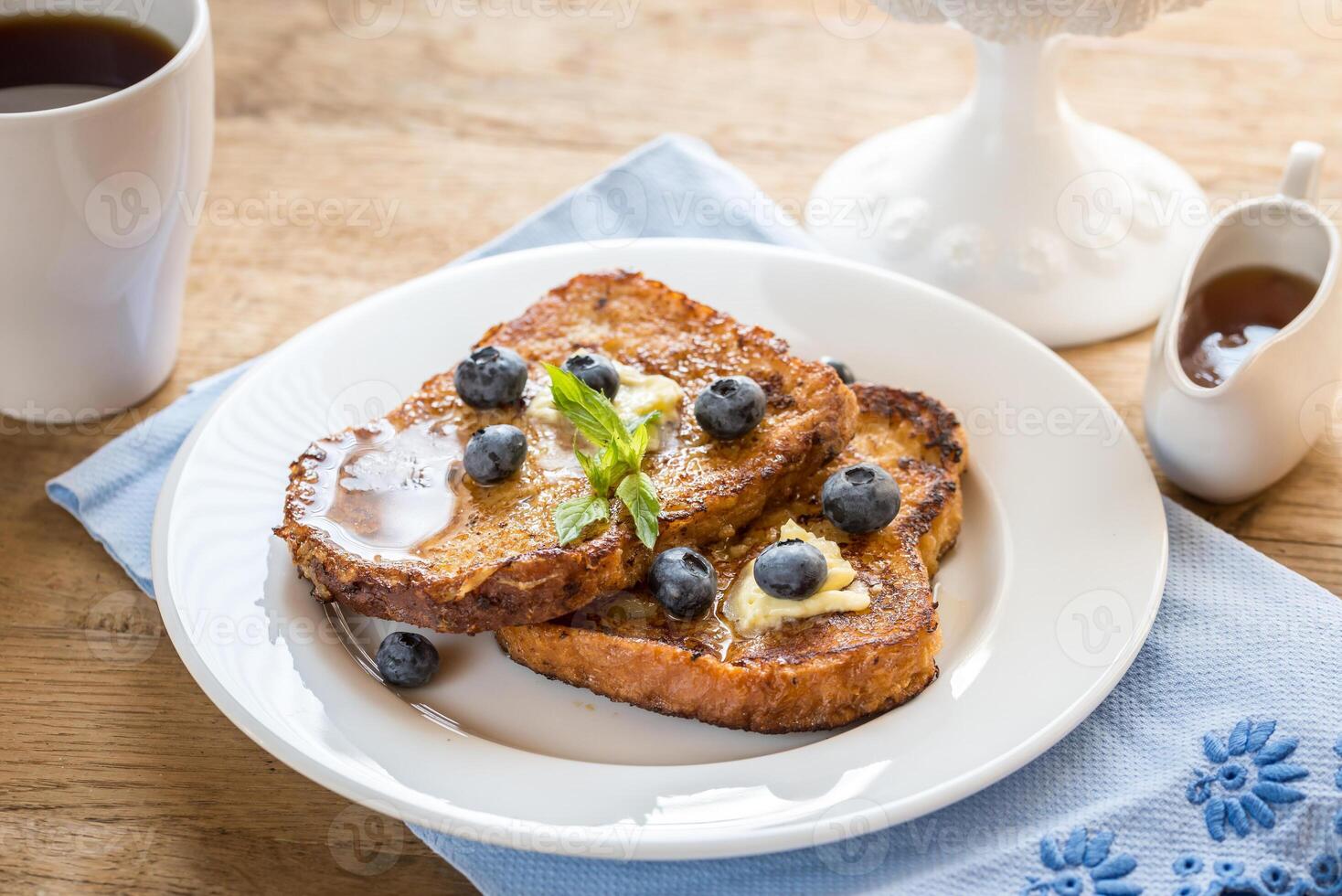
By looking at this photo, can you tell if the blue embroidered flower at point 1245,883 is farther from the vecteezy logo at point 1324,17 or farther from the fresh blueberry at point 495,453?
the vecteezy logo at point 1324,17

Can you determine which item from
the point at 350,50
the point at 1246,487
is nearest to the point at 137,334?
the point at 350,50

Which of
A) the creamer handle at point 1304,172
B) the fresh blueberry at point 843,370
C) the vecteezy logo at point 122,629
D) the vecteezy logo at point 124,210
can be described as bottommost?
the vecteezy logo at point 122,629

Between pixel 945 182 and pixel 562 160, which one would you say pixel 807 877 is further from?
pixel 562 160

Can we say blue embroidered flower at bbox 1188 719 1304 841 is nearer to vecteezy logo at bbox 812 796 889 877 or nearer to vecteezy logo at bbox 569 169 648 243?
vecteezy logo at bbox 812 796 889 877

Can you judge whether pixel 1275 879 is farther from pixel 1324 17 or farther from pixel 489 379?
pixel 1324 17

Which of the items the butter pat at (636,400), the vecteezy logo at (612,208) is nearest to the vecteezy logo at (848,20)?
the vecteezy logo at (612,208)

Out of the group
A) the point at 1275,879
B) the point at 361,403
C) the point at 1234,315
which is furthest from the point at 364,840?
the point at 1234,315

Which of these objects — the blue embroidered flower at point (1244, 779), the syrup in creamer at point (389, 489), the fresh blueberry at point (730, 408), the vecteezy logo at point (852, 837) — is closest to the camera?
the vecteezy logo at point (852, 837)
